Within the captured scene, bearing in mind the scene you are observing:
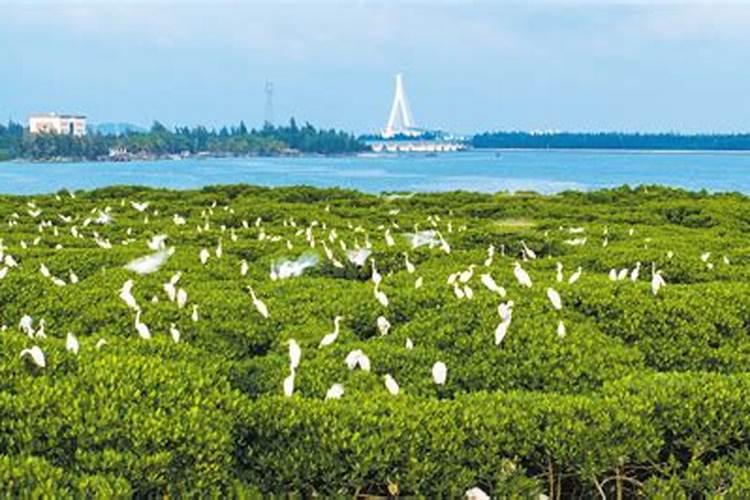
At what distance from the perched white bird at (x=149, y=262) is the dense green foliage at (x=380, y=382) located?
15cm

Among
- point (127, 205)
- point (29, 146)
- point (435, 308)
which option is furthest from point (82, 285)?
point (29, 146)

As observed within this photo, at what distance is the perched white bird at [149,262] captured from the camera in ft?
39.5

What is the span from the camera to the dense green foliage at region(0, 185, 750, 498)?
5867 mm

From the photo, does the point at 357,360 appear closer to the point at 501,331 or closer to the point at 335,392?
the point at 335,392

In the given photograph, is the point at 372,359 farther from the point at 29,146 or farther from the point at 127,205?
the point at 29,146

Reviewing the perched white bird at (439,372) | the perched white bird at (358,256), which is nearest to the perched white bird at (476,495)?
the perched white bird at (439,372)

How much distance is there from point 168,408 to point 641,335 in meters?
4.72

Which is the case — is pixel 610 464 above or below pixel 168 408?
below

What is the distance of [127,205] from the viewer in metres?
24.4

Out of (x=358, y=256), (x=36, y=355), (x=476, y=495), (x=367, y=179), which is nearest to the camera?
(x=476, y=495)

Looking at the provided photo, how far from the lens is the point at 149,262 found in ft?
41.0

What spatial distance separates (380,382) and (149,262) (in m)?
6.07

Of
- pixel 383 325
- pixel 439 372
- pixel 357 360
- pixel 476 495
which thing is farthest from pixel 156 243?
pixel 476 495

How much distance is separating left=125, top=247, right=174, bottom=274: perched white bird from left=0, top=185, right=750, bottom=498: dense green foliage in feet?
0.49
